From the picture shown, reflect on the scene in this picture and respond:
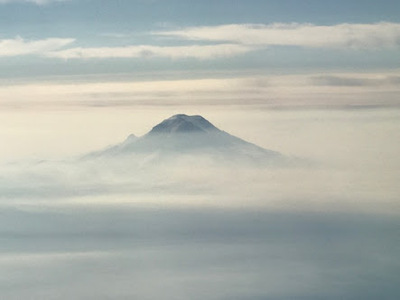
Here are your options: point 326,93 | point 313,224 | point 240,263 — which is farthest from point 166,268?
point 326,93

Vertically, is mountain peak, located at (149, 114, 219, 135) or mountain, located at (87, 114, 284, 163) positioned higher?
Answer: mountain peak, located at (149, 114, 219, 135)

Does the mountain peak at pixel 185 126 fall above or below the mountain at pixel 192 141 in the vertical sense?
above

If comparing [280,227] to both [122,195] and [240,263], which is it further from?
[122,195]

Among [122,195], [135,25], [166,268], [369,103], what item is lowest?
[166,268]

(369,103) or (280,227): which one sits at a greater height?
(369,103)
